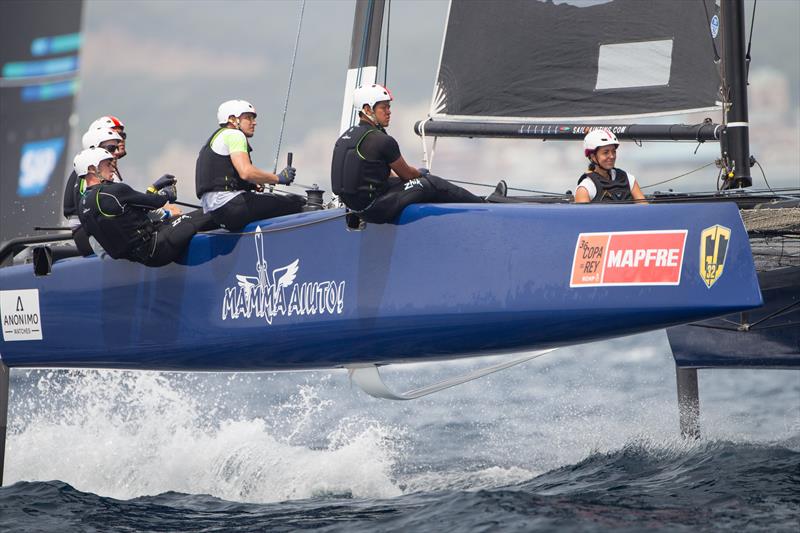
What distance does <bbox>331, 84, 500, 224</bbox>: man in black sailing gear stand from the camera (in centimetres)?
489

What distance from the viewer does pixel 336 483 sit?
5.79 metres

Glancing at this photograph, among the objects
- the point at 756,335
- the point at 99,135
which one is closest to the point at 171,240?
the point at 99,135

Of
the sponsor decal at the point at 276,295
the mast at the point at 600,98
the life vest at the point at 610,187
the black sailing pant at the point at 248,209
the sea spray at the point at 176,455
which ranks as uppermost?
the mast at the point at 600,98

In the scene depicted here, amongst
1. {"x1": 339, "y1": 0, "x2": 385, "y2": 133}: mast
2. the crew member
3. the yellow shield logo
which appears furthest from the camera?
{"x1": 339, "y1": 0, "x2": 385, "y2": 133}: mast

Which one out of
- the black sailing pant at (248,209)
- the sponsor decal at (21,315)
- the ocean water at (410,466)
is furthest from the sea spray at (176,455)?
the black sailing pant at (248,209)

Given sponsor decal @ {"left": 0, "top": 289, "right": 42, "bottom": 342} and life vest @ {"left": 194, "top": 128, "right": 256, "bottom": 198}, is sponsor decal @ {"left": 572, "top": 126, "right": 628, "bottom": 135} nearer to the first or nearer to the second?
life vest @ {"left": 194, "top": 128, "right": 256, "bottom": 198}

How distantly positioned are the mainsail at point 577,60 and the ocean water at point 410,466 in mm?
1920

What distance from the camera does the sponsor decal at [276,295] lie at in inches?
206

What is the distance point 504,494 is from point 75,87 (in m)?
10.6

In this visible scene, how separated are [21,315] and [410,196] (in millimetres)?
2806

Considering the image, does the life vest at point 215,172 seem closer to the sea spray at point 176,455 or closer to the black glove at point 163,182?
the black glove at point 163,182

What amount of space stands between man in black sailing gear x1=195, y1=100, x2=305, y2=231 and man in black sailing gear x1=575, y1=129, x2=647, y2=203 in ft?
4.47

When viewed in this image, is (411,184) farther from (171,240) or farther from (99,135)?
(99,135)

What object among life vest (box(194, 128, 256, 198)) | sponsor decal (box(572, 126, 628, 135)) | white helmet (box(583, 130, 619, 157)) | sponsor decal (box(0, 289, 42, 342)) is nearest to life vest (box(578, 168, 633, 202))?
white helmet (box(583, 130, 619, 157))
